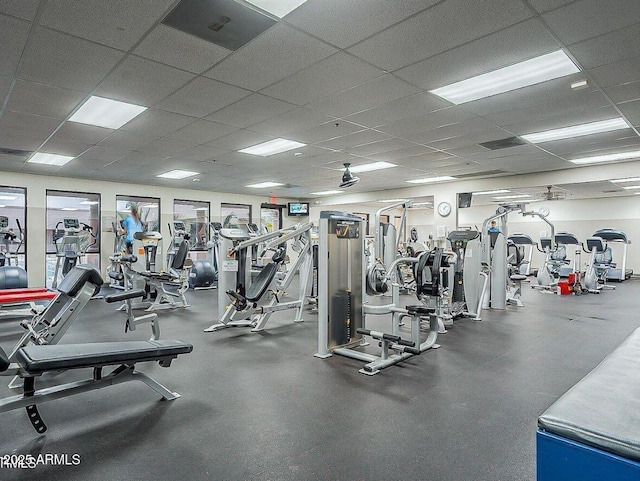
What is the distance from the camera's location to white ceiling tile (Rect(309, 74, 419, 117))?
3.65 m

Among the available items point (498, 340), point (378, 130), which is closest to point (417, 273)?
point (498, 340)

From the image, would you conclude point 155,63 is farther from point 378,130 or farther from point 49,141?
point 49,141

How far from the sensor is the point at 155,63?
3.20 meters

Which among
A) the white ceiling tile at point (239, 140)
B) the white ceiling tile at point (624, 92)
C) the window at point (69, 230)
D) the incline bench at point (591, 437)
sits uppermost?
the white ceiling tile at point (624, 92)

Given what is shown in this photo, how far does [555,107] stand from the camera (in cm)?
427

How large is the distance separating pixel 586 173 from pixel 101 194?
34.2 ft

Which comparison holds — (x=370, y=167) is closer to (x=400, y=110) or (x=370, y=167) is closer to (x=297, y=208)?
(x=400, y=110)

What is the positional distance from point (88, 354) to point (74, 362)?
86mm

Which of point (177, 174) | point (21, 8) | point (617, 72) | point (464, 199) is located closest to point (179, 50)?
point (21, 8)

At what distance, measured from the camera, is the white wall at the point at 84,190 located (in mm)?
8148

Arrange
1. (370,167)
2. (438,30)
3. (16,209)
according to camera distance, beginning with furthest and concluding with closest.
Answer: (16,209)
(370,167)
(438,30)

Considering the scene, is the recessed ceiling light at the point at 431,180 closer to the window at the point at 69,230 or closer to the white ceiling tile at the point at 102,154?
the white ceiling tile at the point at 102,154

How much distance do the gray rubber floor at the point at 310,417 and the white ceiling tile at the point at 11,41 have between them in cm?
255

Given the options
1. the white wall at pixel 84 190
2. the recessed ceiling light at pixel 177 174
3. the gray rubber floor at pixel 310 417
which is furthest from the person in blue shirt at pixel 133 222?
the gray rubber floor at pixel 310 417
